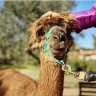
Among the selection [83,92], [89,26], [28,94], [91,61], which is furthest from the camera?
[91,61]

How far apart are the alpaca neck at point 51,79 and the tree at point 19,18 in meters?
29.2

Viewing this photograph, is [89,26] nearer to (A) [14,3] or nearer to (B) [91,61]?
(A) [14,3]

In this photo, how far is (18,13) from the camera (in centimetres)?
3497

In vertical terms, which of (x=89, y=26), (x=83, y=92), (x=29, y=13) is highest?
(x=29, y=13)

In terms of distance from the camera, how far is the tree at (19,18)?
34188 mm

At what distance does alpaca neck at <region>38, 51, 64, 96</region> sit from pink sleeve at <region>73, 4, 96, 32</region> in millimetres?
703

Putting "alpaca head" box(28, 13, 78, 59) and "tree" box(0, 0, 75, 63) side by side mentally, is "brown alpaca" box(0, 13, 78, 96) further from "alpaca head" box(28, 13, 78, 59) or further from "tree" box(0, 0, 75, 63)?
"tree" box(0, 0, 75, 63)

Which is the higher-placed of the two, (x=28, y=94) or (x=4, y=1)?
(x=4, y=1)

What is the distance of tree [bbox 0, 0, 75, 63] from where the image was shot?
34188mm

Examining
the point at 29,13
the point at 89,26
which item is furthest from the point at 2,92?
the point at 29,13

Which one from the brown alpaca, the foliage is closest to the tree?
the foliage

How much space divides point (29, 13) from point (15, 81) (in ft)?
95.1

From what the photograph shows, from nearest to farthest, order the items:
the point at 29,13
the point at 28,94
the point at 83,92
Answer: the point at 28,94, the point at 83,92, the point at 29,13

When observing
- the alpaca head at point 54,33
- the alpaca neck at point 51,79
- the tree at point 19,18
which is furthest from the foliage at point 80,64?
the alpaca neck at point 51,79
